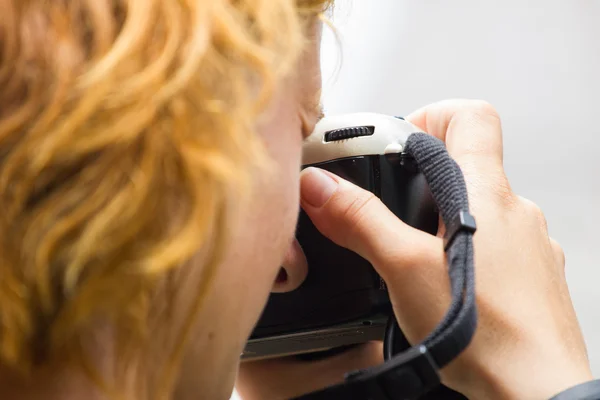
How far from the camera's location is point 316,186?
463 millimetres

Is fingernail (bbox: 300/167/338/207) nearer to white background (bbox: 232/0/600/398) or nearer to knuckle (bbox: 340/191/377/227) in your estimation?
knuckle (bbox: 340/191/377/227)

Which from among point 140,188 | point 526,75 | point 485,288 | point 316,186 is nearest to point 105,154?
point 140,188

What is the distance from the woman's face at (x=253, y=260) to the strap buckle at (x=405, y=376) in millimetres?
86

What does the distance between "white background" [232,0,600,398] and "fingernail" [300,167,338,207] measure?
0.38 metres

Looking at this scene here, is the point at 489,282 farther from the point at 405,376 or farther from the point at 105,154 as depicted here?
the point at 105,154

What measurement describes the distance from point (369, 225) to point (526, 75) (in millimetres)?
487

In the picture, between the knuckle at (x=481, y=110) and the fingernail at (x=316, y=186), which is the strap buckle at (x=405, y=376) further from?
the knuckle at (x=481, y=110)

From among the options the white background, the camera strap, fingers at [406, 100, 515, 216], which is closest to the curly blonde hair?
the camera strap

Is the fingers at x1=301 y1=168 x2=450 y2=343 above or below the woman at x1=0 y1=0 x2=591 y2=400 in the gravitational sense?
below

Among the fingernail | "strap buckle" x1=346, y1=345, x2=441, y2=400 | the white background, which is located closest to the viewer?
"strap buckle" x1=346, y1=345, x2=441, y2=400

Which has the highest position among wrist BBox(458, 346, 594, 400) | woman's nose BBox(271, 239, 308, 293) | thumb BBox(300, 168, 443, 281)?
thumb BBox(300, 168, 443, 281)

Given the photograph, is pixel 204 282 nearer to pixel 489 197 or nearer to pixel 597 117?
pixel 489 197

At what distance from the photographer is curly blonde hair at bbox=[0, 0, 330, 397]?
0.26 metres

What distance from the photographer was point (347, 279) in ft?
1.65
